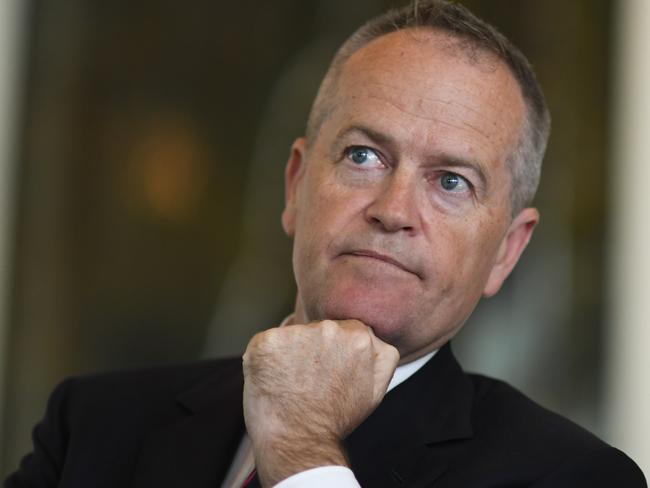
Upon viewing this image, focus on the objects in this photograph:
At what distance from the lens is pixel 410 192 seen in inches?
99.8

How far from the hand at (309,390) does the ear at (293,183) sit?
23.9 inches

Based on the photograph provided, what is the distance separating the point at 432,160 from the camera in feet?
8.50

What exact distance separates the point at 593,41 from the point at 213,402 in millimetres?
3279

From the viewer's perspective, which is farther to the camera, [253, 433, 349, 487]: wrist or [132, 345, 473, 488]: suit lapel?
[132, 345, 473, 488]: suit lapel

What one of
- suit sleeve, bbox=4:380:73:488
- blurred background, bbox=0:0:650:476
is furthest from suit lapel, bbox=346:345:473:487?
blurred background, bbox=0:0:650:476

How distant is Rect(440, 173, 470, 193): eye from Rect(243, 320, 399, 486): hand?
436mm

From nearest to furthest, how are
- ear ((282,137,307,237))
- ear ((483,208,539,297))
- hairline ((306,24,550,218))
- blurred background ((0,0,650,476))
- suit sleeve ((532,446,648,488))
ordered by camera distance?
suit sleeve ((532,446,648,488))
hairline ((306,24,550,218))
ear ((483,208,539,297))
ear ((282,137,307,237))
blurred background ((0,0,650,476))

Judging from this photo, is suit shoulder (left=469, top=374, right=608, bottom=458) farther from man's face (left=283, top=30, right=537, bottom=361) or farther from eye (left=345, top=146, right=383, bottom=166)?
eye (left=345, top=146, right=383, bottom=166)

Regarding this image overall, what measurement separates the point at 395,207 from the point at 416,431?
22.0 inches

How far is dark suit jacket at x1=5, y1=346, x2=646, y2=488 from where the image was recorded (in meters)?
2.43

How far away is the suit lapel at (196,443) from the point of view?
2.69 metres

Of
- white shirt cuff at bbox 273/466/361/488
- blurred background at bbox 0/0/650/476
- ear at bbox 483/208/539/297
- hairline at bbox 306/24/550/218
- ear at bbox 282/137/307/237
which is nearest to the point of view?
white shirt cuff at bbox 273/466/361/488

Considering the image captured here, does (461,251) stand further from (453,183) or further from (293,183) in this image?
(293,183)

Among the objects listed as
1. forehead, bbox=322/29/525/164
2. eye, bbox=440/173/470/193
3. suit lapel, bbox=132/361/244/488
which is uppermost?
forehead, bbox=322/29/525/164
